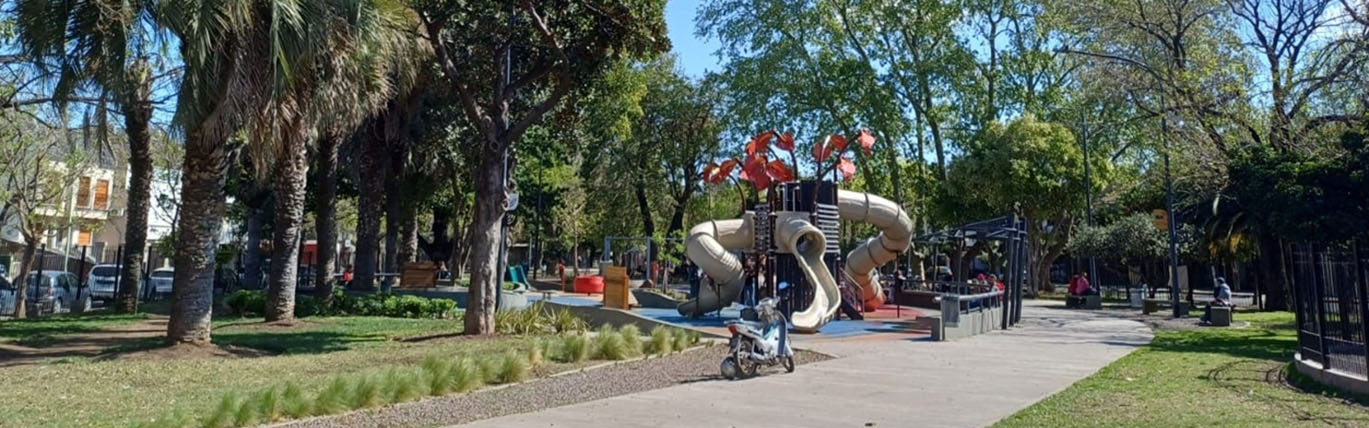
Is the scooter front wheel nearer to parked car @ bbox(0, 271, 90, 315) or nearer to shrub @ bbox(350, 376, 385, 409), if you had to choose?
shrub @ bbox(350, 376, 385, 409)

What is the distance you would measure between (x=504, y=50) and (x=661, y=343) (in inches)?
246

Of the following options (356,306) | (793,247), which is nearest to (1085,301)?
(793,247)

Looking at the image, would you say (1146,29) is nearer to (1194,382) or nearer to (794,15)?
(1194,382)

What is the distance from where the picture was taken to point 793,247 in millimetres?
19953

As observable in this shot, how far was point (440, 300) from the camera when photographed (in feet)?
72.2

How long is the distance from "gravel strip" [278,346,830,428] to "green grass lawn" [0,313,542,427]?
1.44 metres

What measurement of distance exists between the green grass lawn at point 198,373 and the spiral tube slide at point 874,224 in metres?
10.4

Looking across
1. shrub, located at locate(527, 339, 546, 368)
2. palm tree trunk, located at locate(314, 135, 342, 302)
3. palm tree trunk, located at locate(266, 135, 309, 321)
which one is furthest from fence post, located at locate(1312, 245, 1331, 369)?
palm tree trunk, located at locate(314, 135, 342, 302)

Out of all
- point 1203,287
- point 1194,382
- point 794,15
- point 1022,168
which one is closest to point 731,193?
point 794,15

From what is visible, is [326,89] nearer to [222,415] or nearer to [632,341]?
[632,341]

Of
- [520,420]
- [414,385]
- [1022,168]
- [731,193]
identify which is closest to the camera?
[520,420]

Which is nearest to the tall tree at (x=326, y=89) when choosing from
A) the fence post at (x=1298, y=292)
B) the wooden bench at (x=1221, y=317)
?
the fence post at (x=1298, y=292)

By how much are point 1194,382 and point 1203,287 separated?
47.9 metres

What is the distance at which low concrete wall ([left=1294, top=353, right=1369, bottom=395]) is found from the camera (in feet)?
31.2
